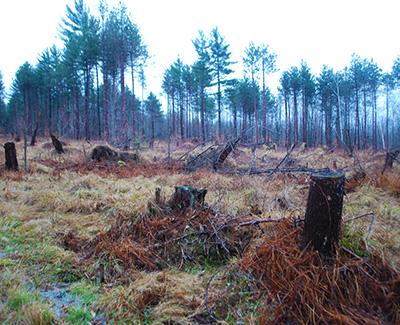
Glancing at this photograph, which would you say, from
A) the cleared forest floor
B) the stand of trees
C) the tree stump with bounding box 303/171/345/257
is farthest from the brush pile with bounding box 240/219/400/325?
the stand of trees

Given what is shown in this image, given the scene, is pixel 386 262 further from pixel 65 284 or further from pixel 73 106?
pixel 73 106

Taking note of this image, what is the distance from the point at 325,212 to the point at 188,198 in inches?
83.2

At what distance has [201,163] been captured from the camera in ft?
33.4

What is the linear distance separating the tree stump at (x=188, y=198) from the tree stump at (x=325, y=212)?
183 cm

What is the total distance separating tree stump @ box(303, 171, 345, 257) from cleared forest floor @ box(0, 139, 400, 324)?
0.12 metres

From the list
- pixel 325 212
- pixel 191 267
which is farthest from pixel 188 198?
pixel 325 212

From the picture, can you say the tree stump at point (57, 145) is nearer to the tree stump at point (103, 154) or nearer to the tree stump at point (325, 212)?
the tree stump at point (103, 154)

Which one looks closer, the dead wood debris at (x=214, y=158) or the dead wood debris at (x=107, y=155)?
the dead wood debris at (x=214, y=158)

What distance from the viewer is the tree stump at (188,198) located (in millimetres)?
4187

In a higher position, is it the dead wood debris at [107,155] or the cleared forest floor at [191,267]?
the dead wood debris at [107,155]

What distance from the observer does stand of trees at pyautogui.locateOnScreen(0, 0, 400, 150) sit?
75.9ft

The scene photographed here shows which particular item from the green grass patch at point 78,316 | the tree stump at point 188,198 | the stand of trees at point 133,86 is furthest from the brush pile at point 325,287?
the stand of trees at point 133,86

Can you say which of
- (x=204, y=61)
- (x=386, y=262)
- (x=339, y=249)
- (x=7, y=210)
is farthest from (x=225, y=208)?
(x=204, y=61)

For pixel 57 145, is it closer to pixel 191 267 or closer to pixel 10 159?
pixel 10 159
